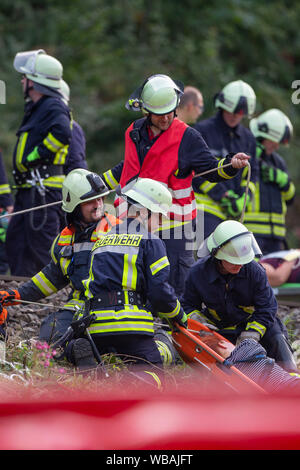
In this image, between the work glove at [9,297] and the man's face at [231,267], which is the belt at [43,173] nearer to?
the work glove at [9,297]

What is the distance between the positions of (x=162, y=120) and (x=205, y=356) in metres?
1.68

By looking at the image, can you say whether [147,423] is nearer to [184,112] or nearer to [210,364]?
[210,364]

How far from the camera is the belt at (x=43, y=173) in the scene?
22.9 ft

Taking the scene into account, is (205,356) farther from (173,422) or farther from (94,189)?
(173,422)

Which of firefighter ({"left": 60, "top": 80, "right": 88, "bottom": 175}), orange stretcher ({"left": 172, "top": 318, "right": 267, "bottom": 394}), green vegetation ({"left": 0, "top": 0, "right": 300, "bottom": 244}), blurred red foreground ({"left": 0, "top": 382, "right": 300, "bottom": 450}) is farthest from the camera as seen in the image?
green vegetation ({"left": 0, "top": 0, "right": 300, "bottom": 244})

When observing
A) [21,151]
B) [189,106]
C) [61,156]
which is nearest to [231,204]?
[189,106]

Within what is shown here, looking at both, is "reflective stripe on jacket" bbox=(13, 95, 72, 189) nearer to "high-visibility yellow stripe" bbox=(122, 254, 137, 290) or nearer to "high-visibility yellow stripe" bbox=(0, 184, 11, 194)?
"high-visibility yellow stripe" bbox=(0, 184, 11, 194)

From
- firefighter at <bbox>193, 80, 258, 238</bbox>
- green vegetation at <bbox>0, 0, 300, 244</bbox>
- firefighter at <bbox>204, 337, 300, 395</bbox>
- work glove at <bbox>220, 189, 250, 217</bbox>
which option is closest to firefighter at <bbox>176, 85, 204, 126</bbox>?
firefighter at <bbox>193, 80, 258, 238</bbox>

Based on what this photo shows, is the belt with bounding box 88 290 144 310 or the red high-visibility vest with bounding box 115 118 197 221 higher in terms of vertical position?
the red high-visibility vest with bounding box 115 118 197 221

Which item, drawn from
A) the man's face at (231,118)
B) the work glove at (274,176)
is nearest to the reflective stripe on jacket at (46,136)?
the man's face at (231,118)

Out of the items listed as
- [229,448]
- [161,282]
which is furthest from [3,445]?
[161,282]

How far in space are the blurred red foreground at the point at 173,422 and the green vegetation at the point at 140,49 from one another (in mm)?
12133

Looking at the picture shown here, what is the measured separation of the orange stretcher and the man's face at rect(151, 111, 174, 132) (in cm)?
132

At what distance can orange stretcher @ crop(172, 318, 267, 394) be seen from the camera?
4391mm
